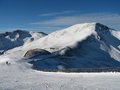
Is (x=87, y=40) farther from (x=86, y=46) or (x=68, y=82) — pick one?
(x=68, y=82)

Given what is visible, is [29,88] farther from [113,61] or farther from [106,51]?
[106,51]

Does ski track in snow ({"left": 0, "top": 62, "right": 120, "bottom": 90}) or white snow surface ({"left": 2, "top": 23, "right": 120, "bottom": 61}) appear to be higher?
white snow surface ({"left": 2, "top": 23, "right": 120, "bottom": 61})

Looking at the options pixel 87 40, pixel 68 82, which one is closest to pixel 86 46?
pixel 87 40

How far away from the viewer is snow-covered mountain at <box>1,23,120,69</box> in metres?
89.2

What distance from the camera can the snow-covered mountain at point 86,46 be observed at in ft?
293

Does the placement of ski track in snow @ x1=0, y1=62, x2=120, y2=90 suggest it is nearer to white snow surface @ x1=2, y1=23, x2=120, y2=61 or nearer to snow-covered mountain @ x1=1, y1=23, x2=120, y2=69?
snow-covered mountain @ x1=1, y1=23, x2=120, y2=69

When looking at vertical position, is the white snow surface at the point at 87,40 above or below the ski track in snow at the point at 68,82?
above

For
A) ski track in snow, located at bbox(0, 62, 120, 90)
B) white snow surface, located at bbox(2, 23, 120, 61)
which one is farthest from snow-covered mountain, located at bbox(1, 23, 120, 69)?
ski track in snow, located at bbox(0, 62, 120, 90)

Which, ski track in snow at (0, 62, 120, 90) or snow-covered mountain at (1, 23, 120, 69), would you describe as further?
snow-covered mountain at (1, 23, 120, 69)

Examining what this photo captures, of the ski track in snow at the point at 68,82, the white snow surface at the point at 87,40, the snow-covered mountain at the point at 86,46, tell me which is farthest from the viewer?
the white snow surface at the point at 87,40

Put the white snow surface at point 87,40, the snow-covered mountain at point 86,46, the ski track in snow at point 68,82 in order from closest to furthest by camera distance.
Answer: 1. the ski track in snow at point 68,82
2. the snow-covered mountain at point 86,46
3. the white snow surface at point 87,40

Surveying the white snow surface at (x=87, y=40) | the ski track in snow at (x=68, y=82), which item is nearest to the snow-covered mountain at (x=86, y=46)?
the white snow surface at (x=87, y=40)

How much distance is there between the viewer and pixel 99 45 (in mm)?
124062

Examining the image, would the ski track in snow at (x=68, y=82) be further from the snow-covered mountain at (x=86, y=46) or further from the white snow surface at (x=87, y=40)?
the white snow surface at (x=87, y=40)
